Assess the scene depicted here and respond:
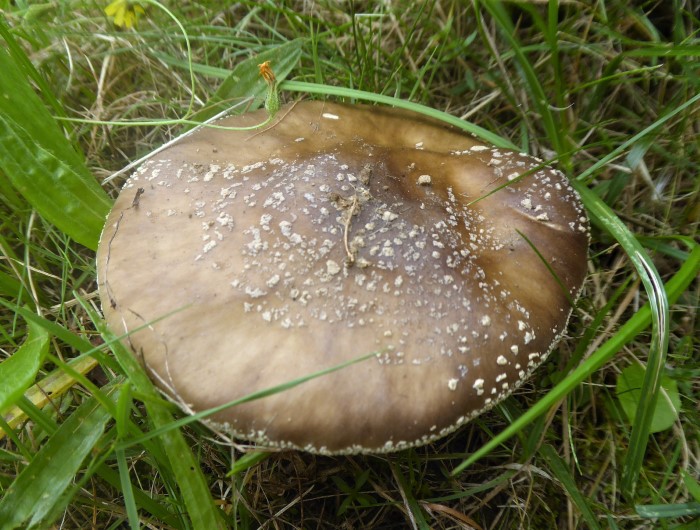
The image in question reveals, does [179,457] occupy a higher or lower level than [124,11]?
lower

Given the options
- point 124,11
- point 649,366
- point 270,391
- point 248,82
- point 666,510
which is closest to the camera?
point 270,391

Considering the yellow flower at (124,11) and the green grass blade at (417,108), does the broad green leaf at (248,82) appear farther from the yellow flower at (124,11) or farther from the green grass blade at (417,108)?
the yellow flower at (124,11)

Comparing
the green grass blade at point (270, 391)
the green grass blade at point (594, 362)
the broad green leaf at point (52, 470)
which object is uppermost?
the green grass blade at point (270, 391)

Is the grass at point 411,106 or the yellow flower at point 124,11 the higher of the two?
the yellow flower at point 124,11

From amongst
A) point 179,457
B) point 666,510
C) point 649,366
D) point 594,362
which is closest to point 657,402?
point 666,510

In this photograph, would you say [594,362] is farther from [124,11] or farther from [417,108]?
[124,11]

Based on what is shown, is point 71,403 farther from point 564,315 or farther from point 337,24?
point 337,24

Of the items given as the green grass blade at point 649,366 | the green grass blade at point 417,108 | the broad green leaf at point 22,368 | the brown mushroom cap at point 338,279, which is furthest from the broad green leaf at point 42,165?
the green grass blade at point 649,366
